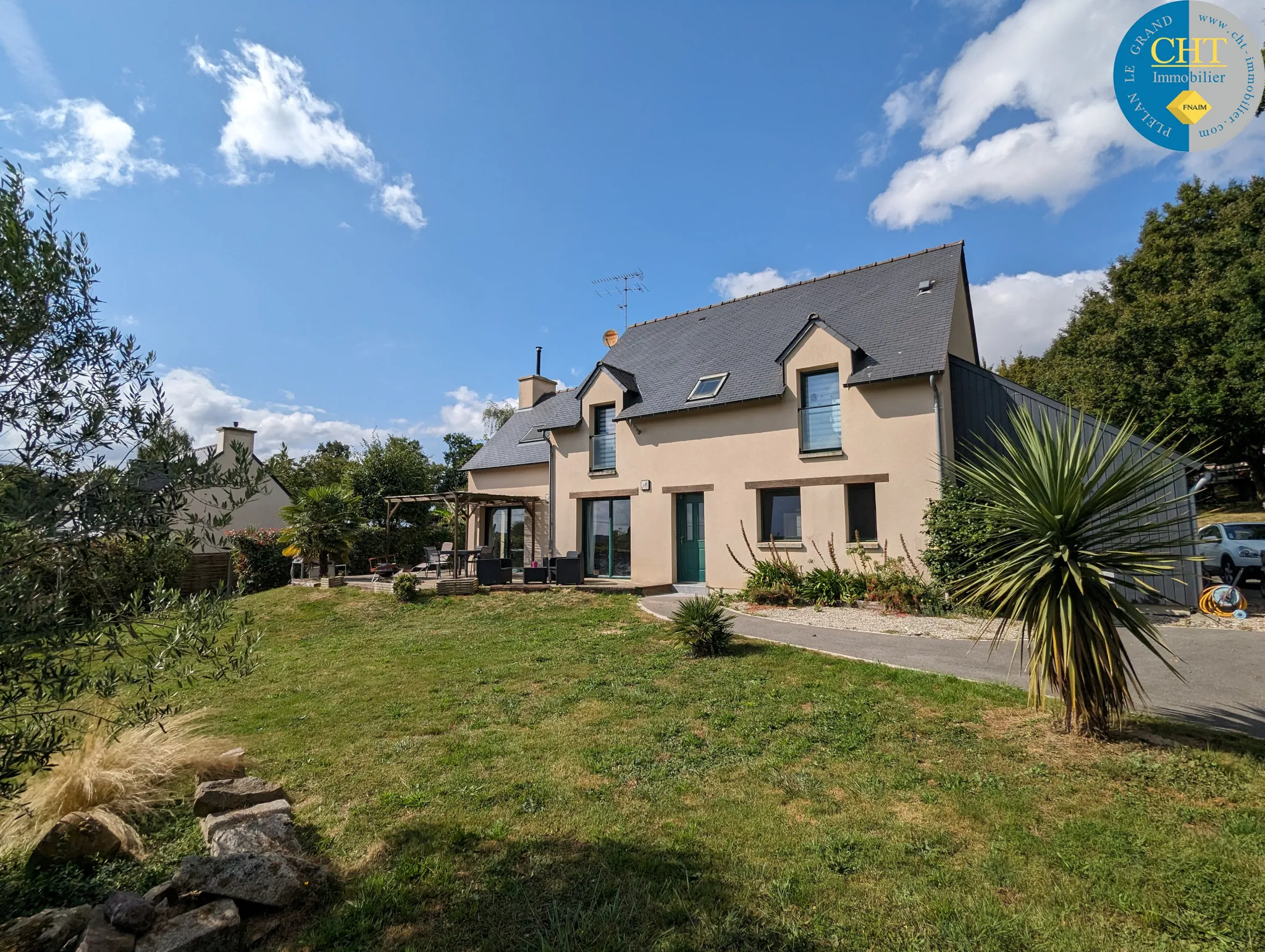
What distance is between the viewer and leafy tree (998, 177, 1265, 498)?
2262 centimetres

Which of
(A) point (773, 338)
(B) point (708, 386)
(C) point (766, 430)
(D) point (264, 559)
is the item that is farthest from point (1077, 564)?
(D) point (264, 559)

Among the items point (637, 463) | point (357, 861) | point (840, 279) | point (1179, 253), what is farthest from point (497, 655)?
point (1179, 253)

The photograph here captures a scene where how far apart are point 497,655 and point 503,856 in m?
6.10

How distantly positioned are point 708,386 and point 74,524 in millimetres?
15019

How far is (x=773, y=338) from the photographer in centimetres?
1708

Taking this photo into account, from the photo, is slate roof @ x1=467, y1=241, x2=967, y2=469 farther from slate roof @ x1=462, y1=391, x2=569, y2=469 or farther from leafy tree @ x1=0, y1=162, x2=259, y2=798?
leafy tree @ x1=0, y1=162, x2=259, y2=798

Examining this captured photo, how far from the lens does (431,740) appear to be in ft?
19.2

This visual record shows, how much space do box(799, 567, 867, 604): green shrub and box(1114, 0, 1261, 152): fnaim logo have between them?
31.8 feet

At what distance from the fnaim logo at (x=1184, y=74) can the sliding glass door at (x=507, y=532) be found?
59.5 ft

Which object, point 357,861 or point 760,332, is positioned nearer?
point 357,861

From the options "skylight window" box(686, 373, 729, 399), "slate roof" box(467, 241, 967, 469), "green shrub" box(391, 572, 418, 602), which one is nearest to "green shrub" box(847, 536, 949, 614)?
"slate roof" box(467, 241, 967, 469)

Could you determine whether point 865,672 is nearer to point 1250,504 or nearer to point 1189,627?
point 1189,627

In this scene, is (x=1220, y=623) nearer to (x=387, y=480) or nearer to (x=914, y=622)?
(x=914, y=622)

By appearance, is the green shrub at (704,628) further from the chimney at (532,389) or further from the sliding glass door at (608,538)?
the chimney at (532,389)
